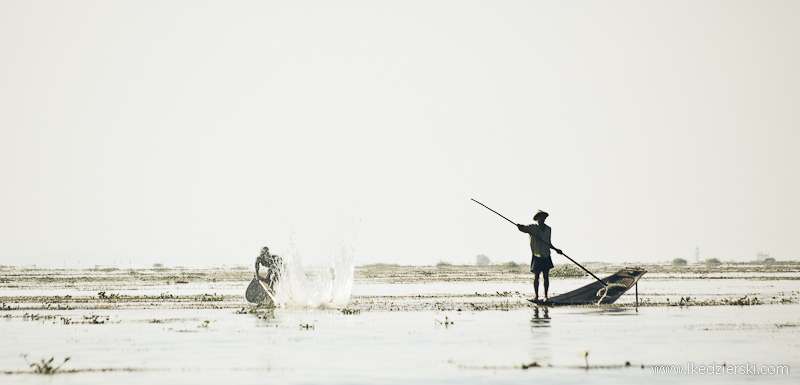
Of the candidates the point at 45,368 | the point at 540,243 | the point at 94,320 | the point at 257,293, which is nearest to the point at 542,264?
the point at 540,243

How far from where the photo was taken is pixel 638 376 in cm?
1161

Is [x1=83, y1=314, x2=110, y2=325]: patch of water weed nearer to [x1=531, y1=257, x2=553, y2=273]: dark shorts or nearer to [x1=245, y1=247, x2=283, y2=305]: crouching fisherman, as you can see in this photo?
[x1=245, y1=247, x2=283, y2=305]: crouching fisherman

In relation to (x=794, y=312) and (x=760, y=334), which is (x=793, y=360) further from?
(x=794, y=312)

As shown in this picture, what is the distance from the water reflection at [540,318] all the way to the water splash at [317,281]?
630 cm

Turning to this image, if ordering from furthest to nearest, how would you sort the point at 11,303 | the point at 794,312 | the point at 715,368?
the point at 11,303 → the point at 794,312 → the point at 715,368

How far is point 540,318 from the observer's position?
2094cm

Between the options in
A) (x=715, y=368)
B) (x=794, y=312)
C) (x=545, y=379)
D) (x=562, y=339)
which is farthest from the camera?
(x=794, y=312)

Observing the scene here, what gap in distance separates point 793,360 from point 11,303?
2786 cm

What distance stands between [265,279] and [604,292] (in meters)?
11.5

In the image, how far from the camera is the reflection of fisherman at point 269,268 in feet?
87.4

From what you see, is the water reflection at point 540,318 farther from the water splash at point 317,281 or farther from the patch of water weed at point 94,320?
the patch of water weed at point 94,320

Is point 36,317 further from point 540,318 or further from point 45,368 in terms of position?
point 540,318

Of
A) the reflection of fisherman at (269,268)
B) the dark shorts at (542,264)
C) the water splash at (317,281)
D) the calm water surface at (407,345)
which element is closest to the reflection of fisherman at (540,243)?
the dark shorts at (542,264)

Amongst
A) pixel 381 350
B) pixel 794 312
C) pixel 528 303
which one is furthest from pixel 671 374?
pixel 528 303
